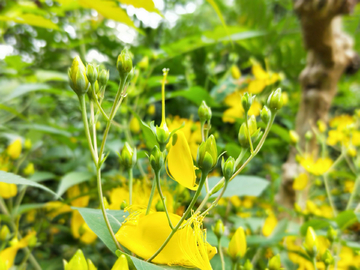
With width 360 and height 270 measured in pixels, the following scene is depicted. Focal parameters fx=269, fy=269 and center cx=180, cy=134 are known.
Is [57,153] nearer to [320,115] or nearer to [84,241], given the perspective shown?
[84,241]

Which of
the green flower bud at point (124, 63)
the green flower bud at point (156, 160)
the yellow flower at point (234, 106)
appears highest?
the green flower bud at point (124, 63)

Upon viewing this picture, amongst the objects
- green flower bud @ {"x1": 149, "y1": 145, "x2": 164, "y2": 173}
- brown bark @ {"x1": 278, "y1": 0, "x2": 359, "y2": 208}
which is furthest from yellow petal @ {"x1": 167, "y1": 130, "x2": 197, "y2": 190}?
brown bark @ {"x1": 278, "y1": 0, "x2": 359, "y2": 208}

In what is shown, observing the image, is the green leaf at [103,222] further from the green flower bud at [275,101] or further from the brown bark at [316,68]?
the brown bark at [316,68]

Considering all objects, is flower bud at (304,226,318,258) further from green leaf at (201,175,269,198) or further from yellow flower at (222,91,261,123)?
yellow flower at (222,91,261,123)

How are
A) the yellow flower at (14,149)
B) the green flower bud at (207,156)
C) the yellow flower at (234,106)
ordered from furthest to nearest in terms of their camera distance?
1. the yellow flower at (234,106)
2. the yellow flower at (14,149)
3. the green flower bud at (207,156)

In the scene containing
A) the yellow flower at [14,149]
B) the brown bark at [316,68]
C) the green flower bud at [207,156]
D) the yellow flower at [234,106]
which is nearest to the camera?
the green flower bud at [207,156]

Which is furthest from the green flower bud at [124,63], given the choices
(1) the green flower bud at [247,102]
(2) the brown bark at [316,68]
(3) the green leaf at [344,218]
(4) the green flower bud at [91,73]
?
(2) the brown bark at [316,68]

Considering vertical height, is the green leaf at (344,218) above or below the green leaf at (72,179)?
below

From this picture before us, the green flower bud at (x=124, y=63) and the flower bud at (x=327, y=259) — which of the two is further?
the flower bud at (x=327, y=259)
